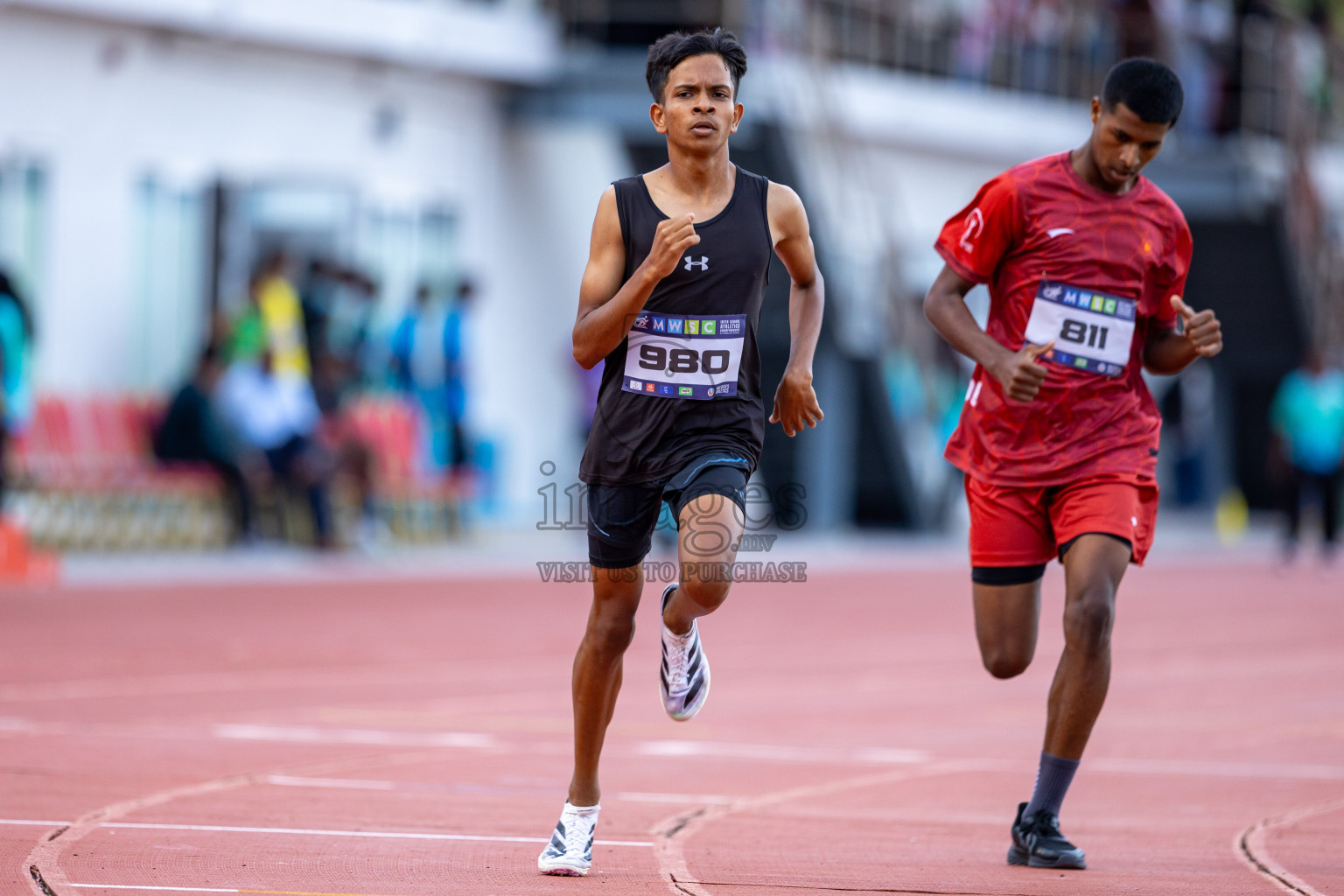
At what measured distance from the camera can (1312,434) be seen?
76.3 ft

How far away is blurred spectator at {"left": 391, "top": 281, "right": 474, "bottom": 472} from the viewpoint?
839 inches

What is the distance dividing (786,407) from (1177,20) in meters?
26.6

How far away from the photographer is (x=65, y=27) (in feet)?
65.0

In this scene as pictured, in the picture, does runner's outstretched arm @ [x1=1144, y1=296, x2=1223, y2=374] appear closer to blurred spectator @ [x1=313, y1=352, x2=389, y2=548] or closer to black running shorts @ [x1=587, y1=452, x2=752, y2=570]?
black running shorts @ [x1=587, y1=452, x2=752, y2=570]

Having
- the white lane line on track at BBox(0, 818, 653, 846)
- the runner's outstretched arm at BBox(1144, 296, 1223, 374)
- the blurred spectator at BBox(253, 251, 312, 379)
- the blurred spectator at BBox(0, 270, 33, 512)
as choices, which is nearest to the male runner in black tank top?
the white lane line on track at BBox(0, 818, 653, 846)

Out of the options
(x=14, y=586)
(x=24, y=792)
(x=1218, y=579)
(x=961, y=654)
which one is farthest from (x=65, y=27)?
(x=24, y=792)

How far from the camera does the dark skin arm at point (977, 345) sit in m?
6.42

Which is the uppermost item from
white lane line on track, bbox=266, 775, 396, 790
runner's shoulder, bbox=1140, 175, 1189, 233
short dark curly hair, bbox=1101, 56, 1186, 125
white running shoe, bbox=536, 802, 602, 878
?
short dark curly hair, bbox=1101, 56, 1186, 125

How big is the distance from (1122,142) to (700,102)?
1463mm

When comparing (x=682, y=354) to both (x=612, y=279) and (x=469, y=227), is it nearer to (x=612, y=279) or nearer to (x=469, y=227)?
(x=612, y=279)

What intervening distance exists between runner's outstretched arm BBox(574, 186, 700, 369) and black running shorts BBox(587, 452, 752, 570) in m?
0.39

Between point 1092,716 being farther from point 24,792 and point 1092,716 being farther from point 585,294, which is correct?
point 24,792

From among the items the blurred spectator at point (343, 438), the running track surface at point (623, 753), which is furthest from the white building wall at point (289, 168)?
the running track surface at point (623, 753)

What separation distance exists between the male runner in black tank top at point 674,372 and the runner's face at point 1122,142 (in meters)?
1.14
